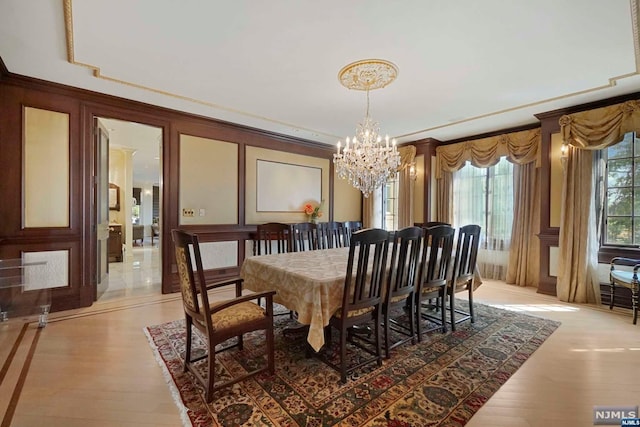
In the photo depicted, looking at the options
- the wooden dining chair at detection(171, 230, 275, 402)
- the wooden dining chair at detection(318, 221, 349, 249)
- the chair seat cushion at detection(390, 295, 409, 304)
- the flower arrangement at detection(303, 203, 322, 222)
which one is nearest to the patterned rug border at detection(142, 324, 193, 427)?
the wooden dining chair at detection(171, 230, 275, 402)

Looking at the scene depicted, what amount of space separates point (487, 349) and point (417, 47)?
9.01ft

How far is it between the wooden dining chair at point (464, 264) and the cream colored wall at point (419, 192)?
2.74m

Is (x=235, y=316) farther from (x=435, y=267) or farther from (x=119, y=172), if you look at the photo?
(x=119, y=172)

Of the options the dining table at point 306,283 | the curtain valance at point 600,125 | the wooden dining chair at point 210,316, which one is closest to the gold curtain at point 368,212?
the curtain valance at point 600,125

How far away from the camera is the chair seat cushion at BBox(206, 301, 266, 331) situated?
1937mm

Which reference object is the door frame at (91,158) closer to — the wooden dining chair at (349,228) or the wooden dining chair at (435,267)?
the wooden dining chair at (349,228)

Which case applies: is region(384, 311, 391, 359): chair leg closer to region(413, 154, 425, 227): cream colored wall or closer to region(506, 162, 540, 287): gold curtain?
region(506, 162, 540, 287): gold curtain

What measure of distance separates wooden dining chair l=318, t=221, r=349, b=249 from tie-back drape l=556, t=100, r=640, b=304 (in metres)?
3.02

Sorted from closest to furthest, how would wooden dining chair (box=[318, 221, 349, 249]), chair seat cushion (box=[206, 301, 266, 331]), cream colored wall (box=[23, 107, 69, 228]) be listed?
chair seat cushion (box=[206, 301, 266, 331])
cream colored wall (box=[23, 107, 69, 228])
wooden dining chair (box=[318, 221, 349, 249])

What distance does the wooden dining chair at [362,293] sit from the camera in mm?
2043

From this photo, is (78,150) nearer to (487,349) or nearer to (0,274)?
(0,274)

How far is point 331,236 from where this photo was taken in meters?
Answer: 4.01

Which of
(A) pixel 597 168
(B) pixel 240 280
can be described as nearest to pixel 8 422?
(B) pixel 240 280

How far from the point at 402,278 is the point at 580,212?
3.14 meters
